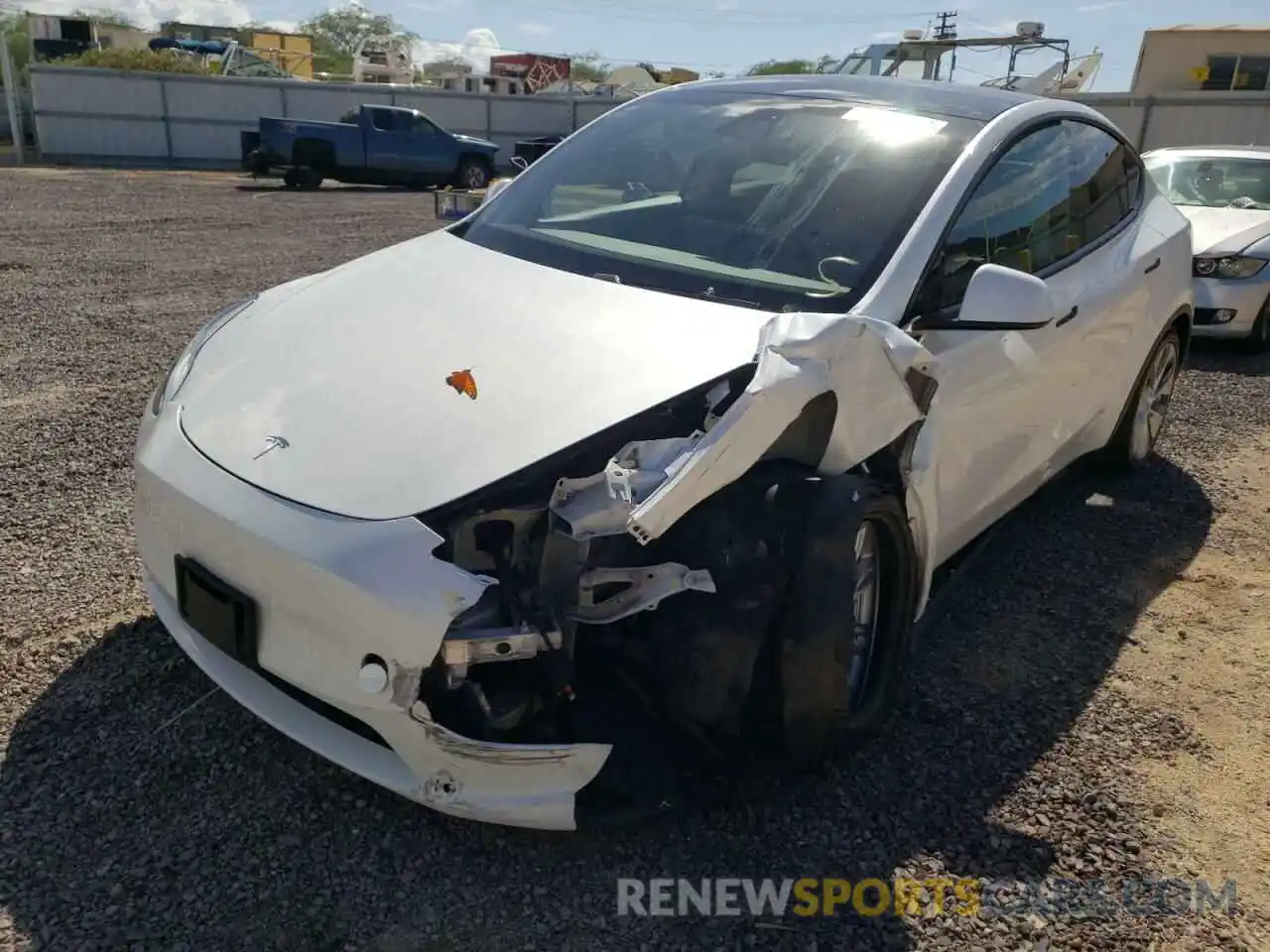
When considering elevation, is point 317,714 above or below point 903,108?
below

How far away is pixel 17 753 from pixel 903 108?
10.5ft

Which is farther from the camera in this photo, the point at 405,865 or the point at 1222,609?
the point at 1222,609

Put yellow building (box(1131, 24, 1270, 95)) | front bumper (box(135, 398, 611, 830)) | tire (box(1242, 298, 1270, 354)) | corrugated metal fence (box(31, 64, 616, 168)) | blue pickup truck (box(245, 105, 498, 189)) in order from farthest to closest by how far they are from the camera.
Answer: yellow building (box(1131, 24, 1270, 95))
corrugated metal fence (box(31, 64, 616, 168))
blue pickup truck (box(245, 105, 498, 189))
tire (box(1242, 298, 1270, 354))
front bumper (box(135, 398, 611, 830))

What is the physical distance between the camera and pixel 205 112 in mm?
24484

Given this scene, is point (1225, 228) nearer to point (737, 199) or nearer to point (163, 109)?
point (737, 199)

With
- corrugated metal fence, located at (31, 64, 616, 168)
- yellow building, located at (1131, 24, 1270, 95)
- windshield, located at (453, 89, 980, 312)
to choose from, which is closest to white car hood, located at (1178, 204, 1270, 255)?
windshield, located at (453, 89, 980, 312)

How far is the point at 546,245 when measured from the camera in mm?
3236

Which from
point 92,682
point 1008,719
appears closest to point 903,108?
point 1008,719

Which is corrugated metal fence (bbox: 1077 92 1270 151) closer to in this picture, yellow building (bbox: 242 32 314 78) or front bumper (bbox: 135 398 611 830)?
front bumper (bbox: 135 398 611 830)

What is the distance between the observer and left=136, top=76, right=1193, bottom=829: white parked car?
6.87 ft

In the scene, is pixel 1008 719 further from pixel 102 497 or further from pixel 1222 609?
pixel 102 497

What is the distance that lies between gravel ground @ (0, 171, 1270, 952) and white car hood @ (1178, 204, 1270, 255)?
392cm

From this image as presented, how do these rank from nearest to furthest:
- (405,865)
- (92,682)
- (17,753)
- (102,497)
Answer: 1. (405,865)
2. (17,753)
3. (92,682)
4. (102,497)

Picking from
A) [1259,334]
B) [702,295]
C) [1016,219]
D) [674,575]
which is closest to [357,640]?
[674,575]
